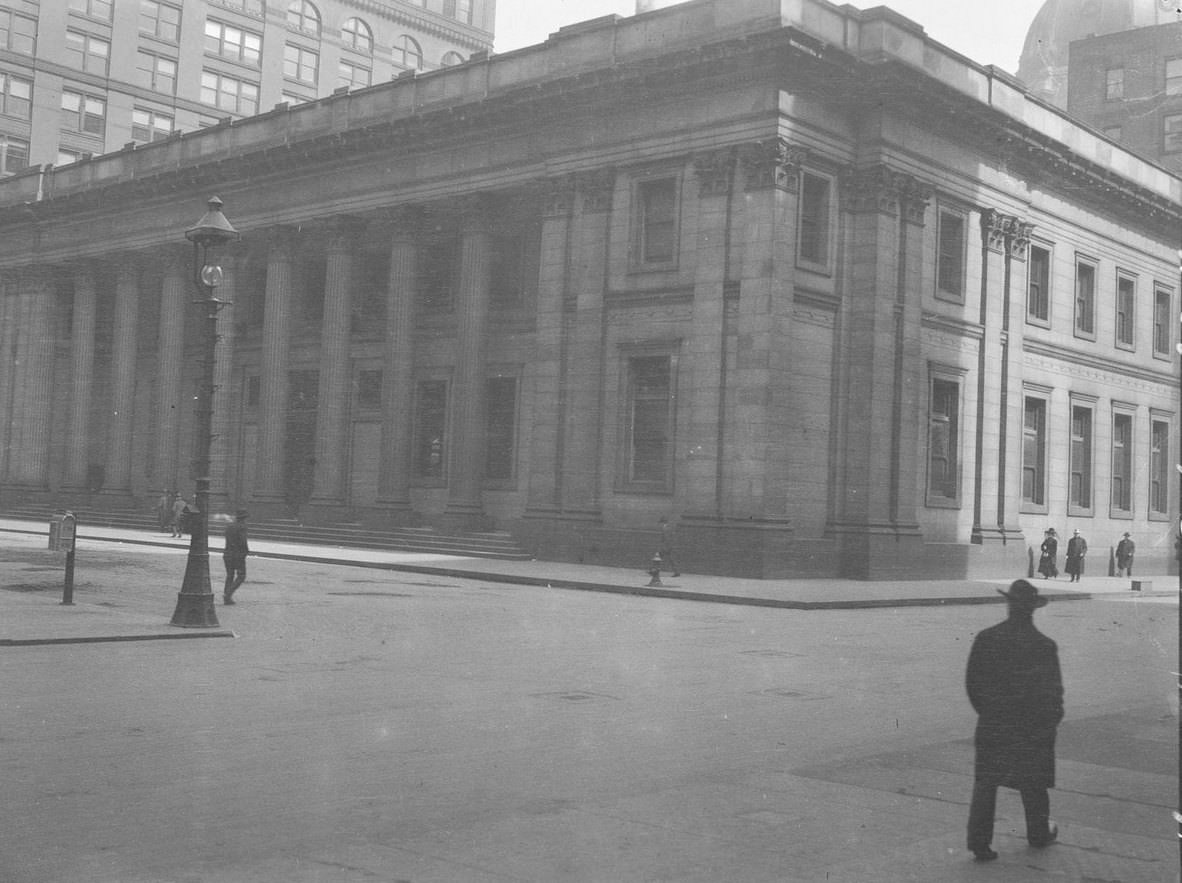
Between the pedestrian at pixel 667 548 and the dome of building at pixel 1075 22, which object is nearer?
the pedestrian at pixel 667 548

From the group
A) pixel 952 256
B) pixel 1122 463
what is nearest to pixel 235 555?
pixel 952 256

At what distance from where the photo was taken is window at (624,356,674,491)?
34.8 metres

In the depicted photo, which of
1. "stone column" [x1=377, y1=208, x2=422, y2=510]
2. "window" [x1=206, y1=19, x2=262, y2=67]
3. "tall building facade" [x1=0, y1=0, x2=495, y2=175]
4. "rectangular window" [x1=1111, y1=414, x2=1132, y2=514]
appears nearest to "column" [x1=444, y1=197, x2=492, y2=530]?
"stone column" [x1=377, y1=208, x2=422, y2=510]

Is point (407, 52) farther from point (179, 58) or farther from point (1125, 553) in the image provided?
point (1125, 553)

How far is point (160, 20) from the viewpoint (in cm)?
6731

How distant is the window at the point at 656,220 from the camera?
3522 cm

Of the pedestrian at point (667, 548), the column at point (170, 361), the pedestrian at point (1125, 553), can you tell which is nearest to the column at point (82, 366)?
the column at point (170, 361)

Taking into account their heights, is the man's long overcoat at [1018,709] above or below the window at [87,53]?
below

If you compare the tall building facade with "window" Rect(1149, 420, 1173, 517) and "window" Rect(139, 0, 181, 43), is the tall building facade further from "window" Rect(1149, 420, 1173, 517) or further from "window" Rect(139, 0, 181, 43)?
"window" Rect(1149, 420, 1173, 517)

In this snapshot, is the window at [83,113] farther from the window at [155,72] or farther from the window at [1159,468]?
the window at [1159,468]

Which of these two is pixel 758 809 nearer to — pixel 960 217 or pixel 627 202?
pixel 627 202

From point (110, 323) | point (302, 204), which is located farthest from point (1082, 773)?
point (110, 323)

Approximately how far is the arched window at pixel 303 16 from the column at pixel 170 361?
1121 inches

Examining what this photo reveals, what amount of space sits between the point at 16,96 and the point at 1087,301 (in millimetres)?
50008
